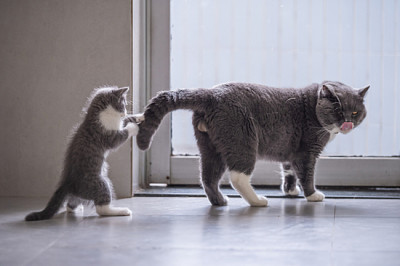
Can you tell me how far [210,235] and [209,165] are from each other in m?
0.65

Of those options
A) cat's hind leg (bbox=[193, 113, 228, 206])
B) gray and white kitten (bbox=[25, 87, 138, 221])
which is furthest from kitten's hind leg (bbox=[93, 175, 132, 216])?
cat's hind leg (bbox=[193, 113, 228, 206])

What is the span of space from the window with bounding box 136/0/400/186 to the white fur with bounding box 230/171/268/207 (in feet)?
2.09

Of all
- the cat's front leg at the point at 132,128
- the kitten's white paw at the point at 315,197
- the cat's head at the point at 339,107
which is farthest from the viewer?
the kitten's white paw at the point at 315,197

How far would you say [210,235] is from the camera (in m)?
2.09

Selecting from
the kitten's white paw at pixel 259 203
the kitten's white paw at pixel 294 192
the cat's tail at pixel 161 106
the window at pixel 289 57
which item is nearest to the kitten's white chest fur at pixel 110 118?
the cat's tail at pixel 161 106

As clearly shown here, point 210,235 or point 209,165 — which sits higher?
point 209,165

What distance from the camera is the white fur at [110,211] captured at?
2.45m

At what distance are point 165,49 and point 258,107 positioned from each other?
0.84 meters

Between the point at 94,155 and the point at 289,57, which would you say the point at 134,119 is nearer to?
the point at 94,155

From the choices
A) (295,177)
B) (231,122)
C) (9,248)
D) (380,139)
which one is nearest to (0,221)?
(9,248)

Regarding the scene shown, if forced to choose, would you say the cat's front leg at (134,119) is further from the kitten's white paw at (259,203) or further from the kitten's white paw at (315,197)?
the kitten's white paw at (315,197)

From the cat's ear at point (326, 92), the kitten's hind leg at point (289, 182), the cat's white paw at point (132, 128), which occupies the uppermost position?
the cat's ear at point (326, 92)

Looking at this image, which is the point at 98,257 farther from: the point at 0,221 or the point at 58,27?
the point at 58,27

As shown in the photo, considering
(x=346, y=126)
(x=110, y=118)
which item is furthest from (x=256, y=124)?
(x=110, y=118)
